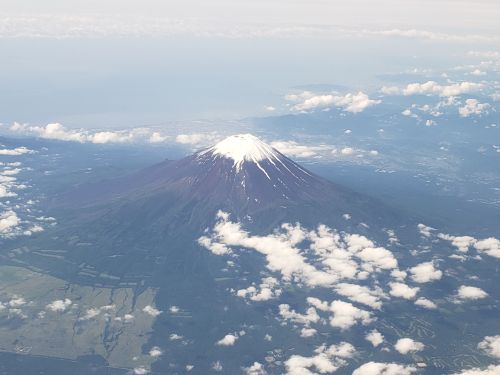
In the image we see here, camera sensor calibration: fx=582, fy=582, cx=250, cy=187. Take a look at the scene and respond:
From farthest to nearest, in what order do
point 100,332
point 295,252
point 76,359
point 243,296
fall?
point 295,252
point 243,296
point 100,332
point 76,359

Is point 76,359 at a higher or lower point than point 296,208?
lower

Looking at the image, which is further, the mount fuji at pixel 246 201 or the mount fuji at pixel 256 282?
the mount fuji at pixel 246 201

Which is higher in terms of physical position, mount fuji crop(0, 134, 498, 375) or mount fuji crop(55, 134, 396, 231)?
mount fuji crop(55, 134, 396, 231)

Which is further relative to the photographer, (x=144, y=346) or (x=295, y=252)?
(x=295, y=252)

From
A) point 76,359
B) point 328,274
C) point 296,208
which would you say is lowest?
point 76,359

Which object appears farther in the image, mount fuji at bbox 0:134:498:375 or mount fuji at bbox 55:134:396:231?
mount fuji at bbox 55:134:396:231

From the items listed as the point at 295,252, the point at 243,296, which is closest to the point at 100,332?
the point at 243,296

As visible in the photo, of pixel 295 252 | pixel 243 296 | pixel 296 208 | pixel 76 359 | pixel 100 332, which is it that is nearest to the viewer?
pixel 76 359

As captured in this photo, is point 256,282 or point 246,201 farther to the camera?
point 246,201

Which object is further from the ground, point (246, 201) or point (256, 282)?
point (246, 201)

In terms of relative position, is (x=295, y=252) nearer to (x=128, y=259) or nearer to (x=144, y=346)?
(x=128, y=259)

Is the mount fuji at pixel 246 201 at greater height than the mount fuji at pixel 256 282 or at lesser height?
greater
